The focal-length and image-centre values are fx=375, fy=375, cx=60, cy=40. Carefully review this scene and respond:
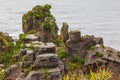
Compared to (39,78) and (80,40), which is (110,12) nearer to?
(80,40)

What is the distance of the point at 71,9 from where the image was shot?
176000 millimetres

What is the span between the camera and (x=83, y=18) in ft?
503

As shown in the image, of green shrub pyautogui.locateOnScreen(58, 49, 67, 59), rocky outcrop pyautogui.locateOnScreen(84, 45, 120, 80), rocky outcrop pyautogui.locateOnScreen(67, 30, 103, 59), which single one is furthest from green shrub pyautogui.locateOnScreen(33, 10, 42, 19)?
rocky outcrop pyautogui.locateOnScreen(84, 45, 120, 80)

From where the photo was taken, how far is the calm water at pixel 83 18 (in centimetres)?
12512

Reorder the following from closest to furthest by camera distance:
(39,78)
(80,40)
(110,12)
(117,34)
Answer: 1. (39,78)
2. (80,40)
3. (117,34)
4. (110,12)

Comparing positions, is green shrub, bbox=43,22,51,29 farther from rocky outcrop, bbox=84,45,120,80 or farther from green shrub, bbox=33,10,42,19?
rocky outcrop, bbox=84,45,120,80

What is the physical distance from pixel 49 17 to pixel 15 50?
8.55 metres

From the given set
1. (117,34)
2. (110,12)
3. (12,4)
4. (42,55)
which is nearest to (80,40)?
(42,55)

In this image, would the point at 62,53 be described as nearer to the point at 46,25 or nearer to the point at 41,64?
the point at 46,25

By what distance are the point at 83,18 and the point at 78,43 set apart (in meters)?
90.8

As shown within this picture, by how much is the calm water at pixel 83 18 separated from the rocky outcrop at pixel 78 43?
40.6 meters

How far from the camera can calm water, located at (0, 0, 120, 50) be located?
125 meters

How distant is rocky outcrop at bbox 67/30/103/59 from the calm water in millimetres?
40592

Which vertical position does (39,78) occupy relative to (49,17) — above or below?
below
